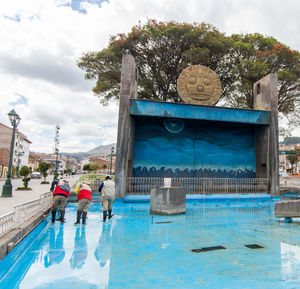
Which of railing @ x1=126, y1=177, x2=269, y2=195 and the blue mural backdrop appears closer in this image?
railing @ x1=126, y1=177, x2=269, y2=195

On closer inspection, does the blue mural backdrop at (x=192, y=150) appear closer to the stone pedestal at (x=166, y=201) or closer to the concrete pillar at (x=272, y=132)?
the concrete pillar at (x=272, y=132)

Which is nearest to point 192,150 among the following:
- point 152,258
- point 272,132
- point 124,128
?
point 272,132

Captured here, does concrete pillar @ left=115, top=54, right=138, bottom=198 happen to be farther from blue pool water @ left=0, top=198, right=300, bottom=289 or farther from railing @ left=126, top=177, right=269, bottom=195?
blue pool water @ left=0, top=198, right=300, bottom=289

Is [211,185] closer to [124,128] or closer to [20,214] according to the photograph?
[124,128]

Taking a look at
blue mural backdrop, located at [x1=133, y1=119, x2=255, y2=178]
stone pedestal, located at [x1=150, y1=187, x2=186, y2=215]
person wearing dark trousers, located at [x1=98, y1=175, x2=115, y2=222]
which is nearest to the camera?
person wearing dark trousers, located at [x1=98, y1=175, x2=115, y2=222]

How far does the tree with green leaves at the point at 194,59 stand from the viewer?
70.5ft

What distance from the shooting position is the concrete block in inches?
331

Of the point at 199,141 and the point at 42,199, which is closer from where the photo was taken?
the point at 42,199

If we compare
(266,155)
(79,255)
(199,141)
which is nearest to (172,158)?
(199,141)

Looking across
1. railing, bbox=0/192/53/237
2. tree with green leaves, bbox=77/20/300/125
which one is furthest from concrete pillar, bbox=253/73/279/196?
railing, bbox=0/192/53/237

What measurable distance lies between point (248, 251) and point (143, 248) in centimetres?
230

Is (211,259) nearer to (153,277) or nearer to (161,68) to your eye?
(153,277)

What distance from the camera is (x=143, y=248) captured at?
17.7 feet

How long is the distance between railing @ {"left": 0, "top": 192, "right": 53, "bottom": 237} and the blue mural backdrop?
9.29 meters
